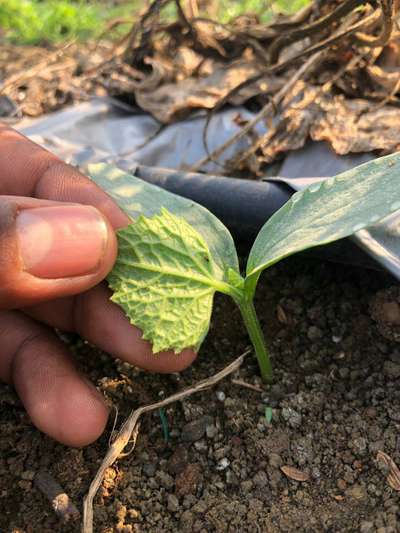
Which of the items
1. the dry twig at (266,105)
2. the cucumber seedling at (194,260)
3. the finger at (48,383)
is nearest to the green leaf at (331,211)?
the cucumber seedling at (194,260)

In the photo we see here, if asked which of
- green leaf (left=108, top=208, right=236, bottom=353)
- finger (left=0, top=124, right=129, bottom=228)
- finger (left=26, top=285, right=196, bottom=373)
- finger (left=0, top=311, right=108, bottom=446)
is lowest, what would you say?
finger (left=0, top=311, right=108, bottom=446)

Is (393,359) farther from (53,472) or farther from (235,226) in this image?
(53,472)

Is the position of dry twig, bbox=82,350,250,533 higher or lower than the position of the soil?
higher

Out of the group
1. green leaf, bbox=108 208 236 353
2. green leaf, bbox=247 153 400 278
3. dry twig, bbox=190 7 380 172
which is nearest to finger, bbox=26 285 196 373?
green leaf, bbox=108 208 236 353

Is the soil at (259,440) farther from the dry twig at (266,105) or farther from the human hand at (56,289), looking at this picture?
the dry twig at (266,105)

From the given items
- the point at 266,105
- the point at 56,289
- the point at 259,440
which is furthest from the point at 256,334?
the point at 266,105

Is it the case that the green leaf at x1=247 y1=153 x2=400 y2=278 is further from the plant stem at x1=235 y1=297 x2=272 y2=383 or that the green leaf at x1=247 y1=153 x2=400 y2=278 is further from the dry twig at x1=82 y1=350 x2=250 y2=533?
the dry twig at x1=82 y1=350 x2=250 y2=533

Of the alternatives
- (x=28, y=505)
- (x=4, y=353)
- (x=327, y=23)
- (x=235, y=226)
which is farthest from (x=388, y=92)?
(x=28, y=505)
